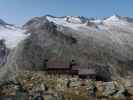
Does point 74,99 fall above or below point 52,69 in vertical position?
below

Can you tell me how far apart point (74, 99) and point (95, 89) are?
21139mm

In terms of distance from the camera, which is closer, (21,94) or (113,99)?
(21,94)

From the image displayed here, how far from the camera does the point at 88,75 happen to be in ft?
495

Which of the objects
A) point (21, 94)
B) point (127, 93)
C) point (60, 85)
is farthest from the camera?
point (60, 85)

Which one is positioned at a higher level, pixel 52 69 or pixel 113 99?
pixel 52 69

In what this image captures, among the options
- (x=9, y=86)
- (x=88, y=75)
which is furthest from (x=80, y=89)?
(x=88, y=75)

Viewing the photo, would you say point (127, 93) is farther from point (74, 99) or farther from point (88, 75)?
point (88, 75)

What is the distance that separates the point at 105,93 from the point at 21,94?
89.6ft

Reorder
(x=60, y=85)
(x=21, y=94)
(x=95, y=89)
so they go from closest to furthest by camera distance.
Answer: (x=21, y=94), (x=95, y=89), (x=60, y=85)

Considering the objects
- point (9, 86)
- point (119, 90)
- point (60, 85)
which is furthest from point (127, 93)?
point (9, 86)

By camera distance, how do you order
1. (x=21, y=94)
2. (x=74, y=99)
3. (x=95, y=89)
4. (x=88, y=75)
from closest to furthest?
(x=21, y=94)
(x=74, y=99)
(x=95, y=89)
(x=88, y=75)

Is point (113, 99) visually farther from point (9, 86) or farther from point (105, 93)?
point (9, 86)

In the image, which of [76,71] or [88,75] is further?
[76,71]

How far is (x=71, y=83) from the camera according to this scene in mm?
109188
